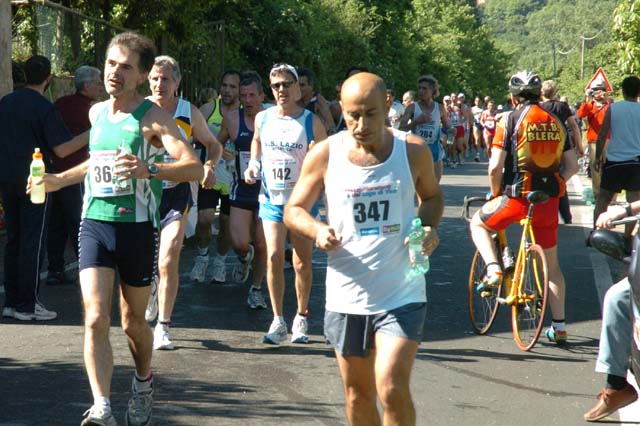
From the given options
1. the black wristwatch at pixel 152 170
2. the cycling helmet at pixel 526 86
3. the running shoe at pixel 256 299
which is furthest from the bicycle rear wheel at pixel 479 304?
the black wristwatch at pixel 152 170

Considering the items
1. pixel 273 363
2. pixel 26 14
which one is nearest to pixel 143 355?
pixel 273 363

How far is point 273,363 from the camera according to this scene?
7.88m

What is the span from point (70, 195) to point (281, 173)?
123 inches

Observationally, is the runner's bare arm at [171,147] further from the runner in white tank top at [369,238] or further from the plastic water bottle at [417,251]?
the plastic water bottle at [417,251]

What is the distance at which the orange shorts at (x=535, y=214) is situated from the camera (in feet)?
28.5

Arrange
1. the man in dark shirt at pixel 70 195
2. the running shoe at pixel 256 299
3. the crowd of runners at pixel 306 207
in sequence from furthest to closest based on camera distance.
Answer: the man in dark shirt at pixel 70 195, the running shoe at pixel 256 299, the crowd of runners at pixel 306 207

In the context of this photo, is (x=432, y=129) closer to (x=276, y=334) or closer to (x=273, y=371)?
(x=276, y=334)

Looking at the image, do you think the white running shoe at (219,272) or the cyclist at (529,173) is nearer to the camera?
the cyclist at (529,173)

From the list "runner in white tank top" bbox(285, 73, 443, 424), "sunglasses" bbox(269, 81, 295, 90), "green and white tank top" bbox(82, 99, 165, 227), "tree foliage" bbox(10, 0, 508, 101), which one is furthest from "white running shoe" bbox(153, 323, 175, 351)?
"tree foliage" bbox(10, 0, 508, 101)

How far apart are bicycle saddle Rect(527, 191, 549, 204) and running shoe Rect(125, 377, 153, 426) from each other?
339 cm

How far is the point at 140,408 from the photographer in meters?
6.18

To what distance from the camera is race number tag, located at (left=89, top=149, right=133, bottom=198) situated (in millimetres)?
5973

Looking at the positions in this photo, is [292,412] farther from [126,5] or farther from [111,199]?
[126,5]

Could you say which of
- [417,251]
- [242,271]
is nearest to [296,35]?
[242,271]
